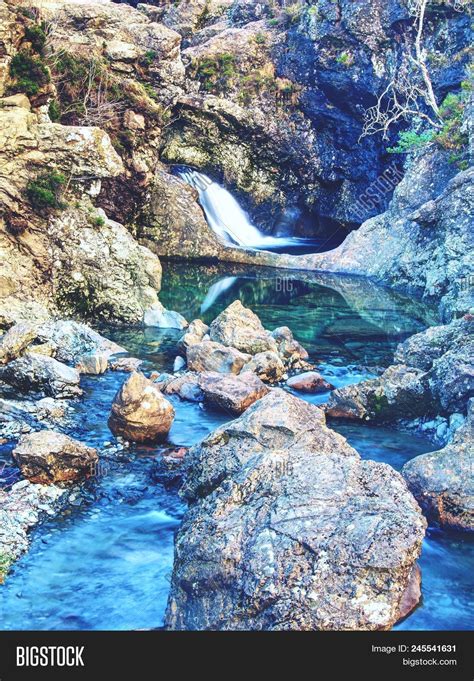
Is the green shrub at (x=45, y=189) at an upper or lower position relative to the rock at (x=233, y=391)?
upper

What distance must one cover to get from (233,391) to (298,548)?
746 centimetres

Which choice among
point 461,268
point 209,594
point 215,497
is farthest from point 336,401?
point 461,268

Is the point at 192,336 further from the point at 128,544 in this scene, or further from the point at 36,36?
the point at 36,36

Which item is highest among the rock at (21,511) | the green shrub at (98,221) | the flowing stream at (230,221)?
the flowing stream at (230,221)

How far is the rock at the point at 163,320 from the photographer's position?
69.8ft

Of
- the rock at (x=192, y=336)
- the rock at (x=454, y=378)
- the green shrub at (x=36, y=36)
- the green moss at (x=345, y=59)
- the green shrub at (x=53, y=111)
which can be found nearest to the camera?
the rock at (x=454, y=378)

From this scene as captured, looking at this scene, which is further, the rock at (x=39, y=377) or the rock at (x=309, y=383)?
the rock at (x=309, y=383)

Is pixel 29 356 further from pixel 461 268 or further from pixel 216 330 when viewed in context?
pixel 461 268

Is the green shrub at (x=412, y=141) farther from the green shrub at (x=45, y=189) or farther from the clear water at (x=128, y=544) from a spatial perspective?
the green shrub at (x=45, y=189)

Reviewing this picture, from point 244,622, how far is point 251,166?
35.0 meters

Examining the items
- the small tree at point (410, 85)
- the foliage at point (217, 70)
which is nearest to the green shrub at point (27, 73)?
the small tree at point (410, 85)

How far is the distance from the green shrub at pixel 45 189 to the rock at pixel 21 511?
12.6 metres

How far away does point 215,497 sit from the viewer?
23.1 ft

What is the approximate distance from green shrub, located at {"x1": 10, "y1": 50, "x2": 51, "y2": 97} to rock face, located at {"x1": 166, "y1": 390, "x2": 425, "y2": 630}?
58.0 feet
